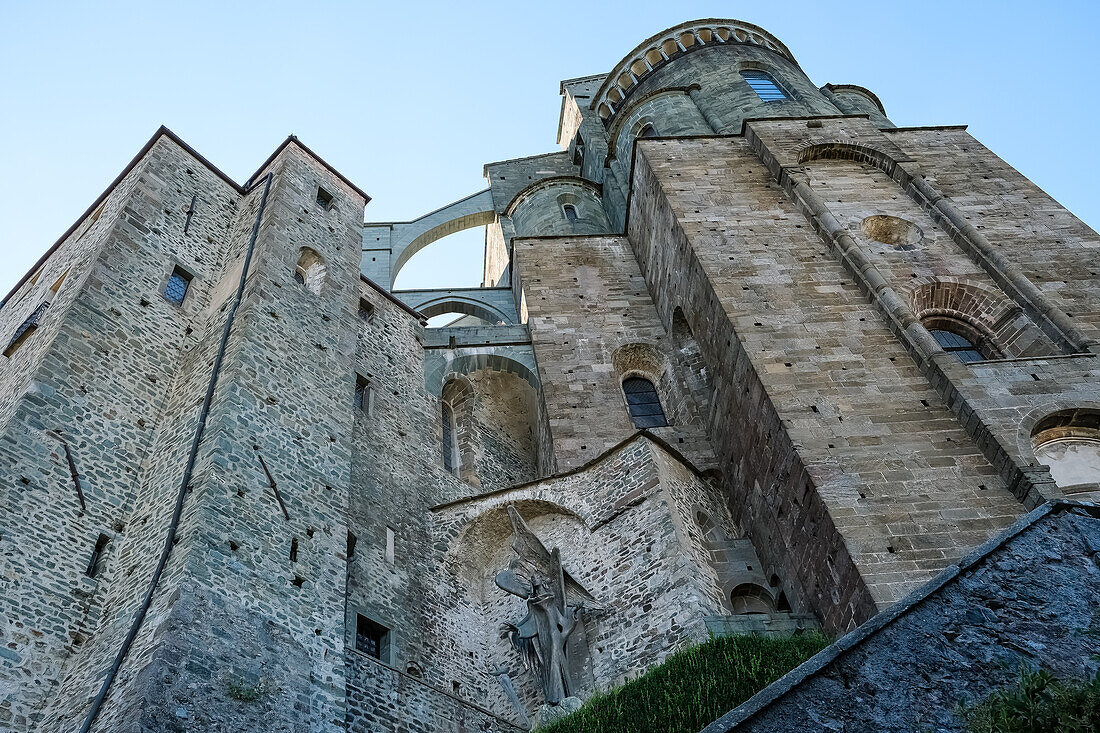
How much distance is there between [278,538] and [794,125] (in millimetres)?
13847

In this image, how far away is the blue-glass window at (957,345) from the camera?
1492 centimetres

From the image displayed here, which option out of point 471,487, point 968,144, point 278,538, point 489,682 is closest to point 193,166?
point 471,487

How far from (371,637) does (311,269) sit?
24.5 feet

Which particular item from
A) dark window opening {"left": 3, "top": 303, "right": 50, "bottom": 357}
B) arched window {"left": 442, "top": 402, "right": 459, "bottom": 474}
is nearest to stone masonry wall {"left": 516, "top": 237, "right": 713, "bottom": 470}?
arched window {"left": 442, "top": 402, "right": 459, "bottom": 474}

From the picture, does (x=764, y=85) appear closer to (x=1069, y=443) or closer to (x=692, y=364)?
(x=692, y=364)

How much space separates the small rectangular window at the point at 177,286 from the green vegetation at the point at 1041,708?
13063 mm

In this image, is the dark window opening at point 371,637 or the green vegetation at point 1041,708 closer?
the green vegetation at point 1041,708

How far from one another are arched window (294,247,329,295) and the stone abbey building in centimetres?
13

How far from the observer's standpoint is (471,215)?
28125 millimetres

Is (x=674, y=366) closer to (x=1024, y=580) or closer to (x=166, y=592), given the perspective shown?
(x=166, y=592)

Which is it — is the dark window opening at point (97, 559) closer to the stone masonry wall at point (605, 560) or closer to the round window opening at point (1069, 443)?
the stone masonry wall at point (605, 560)

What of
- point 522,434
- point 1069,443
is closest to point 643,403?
point 522,434

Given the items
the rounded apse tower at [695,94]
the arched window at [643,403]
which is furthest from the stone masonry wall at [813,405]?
the rounded apse tower at [695,94]

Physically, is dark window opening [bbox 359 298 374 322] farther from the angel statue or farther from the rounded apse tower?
the rounded apse tower
